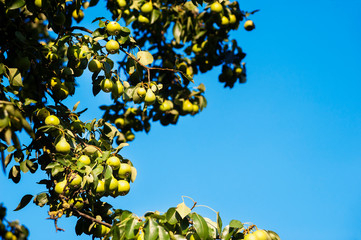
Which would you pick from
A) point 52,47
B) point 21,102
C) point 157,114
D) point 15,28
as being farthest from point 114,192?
point 157,114

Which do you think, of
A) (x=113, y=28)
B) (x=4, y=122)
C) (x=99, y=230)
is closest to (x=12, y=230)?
(x=4, y=122)

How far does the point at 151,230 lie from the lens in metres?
2.43

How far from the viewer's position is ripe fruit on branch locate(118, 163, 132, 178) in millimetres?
2816

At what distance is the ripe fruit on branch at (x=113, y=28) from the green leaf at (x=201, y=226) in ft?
4.69

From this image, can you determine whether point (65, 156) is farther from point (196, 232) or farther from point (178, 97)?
point (178, 97)

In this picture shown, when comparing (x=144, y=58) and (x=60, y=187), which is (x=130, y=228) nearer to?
(x=60, y=187)

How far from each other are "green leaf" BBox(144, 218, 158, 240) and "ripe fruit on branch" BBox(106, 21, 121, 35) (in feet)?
4.55

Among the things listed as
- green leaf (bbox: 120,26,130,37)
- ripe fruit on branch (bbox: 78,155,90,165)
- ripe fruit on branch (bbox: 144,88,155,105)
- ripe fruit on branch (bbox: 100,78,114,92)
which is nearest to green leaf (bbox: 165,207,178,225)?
ripe fruit on branch (bbox: 78,155,90,165)

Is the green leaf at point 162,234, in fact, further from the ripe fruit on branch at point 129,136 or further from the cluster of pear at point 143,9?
the ripe fruit on branch at point 129,136

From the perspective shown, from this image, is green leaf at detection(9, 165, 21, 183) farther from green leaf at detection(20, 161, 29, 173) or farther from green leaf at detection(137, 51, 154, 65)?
green leaf at detection(137, 51, 154, 65)

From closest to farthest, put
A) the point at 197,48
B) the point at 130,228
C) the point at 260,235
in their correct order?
the point at 130,228, the point at 260,235, the point at 197,48

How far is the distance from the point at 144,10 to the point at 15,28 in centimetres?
155

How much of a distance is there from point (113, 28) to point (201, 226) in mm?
1522

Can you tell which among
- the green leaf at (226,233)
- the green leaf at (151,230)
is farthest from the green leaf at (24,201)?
the green leaf at (226,233)
